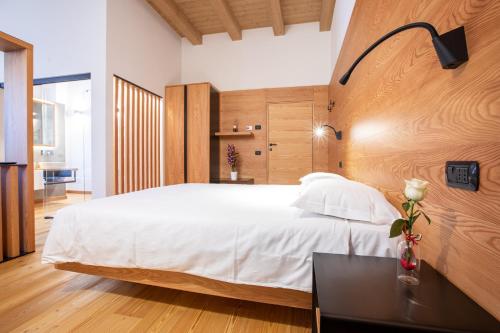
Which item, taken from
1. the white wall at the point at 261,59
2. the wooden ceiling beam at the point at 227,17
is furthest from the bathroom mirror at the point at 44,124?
the wooden ceiling beam at the point at 227,17

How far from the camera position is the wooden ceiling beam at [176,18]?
353 centimetres

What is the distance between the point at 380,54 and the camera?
142 centimetres

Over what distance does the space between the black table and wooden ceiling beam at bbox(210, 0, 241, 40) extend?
3.85 meters

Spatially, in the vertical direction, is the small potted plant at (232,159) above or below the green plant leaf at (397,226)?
above

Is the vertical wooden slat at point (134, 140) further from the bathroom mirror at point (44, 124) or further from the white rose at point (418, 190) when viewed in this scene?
the white rose at point (418, 190)

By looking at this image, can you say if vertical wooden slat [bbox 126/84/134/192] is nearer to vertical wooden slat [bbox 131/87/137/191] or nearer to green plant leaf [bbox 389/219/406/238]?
vertical wooden slat [bbox 131/87/137/191]

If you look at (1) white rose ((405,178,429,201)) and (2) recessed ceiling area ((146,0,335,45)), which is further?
(2) recessed ceiling area ((146,0,335,45))

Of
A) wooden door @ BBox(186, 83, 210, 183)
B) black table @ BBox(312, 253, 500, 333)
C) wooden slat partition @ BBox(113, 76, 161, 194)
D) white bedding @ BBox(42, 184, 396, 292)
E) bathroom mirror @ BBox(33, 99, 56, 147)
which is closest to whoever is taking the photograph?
black table @ BBox(312, 253, 500, 333)

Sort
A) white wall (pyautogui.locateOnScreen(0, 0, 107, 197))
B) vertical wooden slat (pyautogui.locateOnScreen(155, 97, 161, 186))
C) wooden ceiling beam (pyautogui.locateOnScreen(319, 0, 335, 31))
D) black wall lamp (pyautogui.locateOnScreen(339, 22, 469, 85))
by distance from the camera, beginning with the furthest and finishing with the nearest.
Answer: vertical wooden slat (pyautogui.locateOnScreen(155, 97, 161, 186)), wooden ceiling beam (pyautogui.locateOnScreen(319, 0, 335, 31)), white wall (pyautogui.locateOnScreen(0, 0, 107, 197)), black wall lamp (pyautogui.locateOnScreen(339, 22, 469, 85))

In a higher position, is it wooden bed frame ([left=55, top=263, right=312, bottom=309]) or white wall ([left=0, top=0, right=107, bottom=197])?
white wall ([left=0, top=0, right=107, bottom=197])

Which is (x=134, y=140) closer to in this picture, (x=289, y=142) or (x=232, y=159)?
(x=232, y=159)

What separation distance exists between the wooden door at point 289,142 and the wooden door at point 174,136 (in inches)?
62.3

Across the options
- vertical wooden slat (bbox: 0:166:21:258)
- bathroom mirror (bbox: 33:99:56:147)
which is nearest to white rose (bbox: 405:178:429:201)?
vertical wooden slat (bbox: 0:166:21:258)

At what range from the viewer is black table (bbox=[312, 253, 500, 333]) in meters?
0.56
